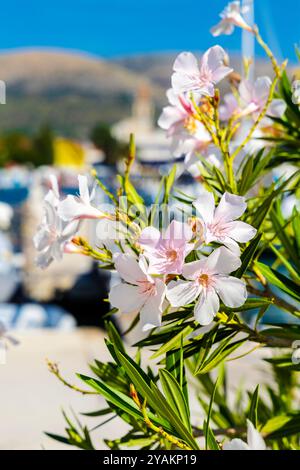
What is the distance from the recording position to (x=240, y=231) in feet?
1.44

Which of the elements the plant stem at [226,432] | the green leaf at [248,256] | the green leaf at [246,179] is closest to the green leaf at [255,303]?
the green leaf at [248,256]

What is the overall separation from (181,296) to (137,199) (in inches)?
7.0

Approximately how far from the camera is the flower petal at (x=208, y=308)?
0.42 metres

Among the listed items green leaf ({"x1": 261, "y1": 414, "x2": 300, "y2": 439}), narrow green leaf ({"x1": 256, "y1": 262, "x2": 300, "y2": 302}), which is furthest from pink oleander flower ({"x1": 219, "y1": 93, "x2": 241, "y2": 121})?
green leaf ({"x1": 261, "y1": 414, "x2": 300, "y2": 439})

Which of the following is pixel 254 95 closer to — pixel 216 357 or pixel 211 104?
pixel 211 104

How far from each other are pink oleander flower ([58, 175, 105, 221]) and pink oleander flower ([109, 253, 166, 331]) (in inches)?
3.0

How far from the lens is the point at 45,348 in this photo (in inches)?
134

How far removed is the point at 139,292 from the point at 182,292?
1.3 inches

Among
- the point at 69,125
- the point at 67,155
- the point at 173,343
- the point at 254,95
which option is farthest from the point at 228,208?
the point at 69,125

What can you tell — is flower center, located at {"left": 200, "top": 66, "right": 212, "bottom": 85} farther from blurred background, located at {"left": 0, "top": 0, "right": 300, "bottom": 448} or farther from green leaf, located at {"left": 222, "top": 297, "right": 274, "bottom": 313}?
green leaf, located at {"left": 222, "top": 297, "right": 274, "bottom": 313}

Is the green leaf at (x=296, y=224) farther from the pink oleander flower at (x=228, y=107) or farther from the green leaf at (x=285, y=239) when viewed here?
the pink oleander flower at (x=228, y=107)

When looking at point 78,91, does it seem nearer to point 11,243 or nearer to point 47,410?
point 11,243

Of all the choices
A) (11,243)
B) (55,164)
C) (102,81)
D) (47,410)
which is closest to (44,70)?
(102,81)

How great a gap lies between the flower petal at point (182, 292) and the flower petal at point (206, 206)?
4cm
